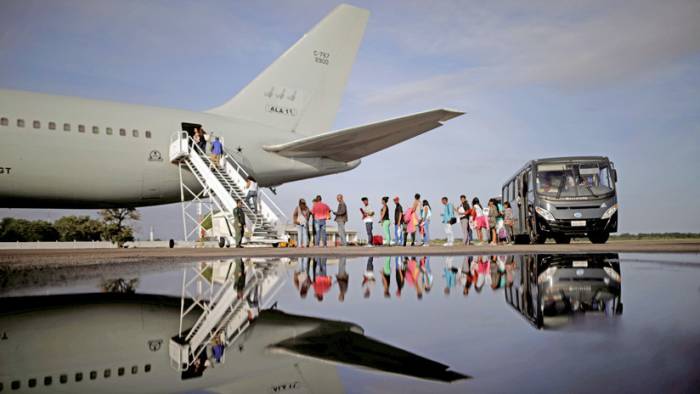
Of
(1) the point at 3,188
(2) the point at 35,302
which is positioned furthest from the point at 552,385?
(1) the point at 3,188

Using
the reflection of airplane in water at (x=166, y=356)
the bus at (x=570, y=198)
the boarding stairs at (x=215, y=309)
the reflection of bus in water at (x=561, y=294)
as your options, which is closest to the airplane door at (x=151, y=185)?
the bus at (x=570, y=198)

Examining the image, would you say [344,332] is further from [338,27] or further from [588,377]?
[338,27]

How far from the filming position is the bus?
42.5ft

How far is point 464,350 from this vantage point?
154cm

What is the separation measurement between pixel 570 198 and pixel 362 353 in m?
12.9

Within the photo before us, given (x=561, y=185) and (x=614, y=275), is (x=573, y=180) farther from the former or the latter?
(x=614, y=275)

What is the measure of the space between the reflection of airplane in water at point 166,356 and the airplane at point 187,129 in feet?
36.6

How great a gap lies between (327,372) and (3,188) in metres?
14.1

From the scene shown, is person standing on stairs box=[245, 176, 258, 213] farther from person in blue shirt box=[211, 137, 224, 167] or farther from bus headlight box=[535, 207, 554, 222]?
bus headlight box=[535, 207, 554, 222]

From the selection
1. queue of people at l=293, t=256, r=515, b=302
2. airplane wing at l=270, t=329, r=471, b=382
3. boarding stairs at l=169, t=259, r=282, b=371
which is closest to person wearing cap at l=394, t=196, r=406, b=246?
queue of people at l=293, t=256, r=515, b=302

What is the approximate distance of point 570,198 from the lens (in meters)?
13.1

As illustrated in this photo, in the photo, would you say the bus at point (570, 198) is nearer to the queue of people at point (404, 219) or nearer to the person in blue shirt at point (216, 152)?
the queue of people at point (404, 219)

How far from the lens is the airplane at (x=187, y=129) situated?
12.8 m

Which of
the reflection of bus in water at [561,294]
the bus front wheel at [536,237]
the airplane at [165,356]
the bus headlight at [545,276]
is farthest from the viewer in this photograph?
the bus front wheel at [536,237]
